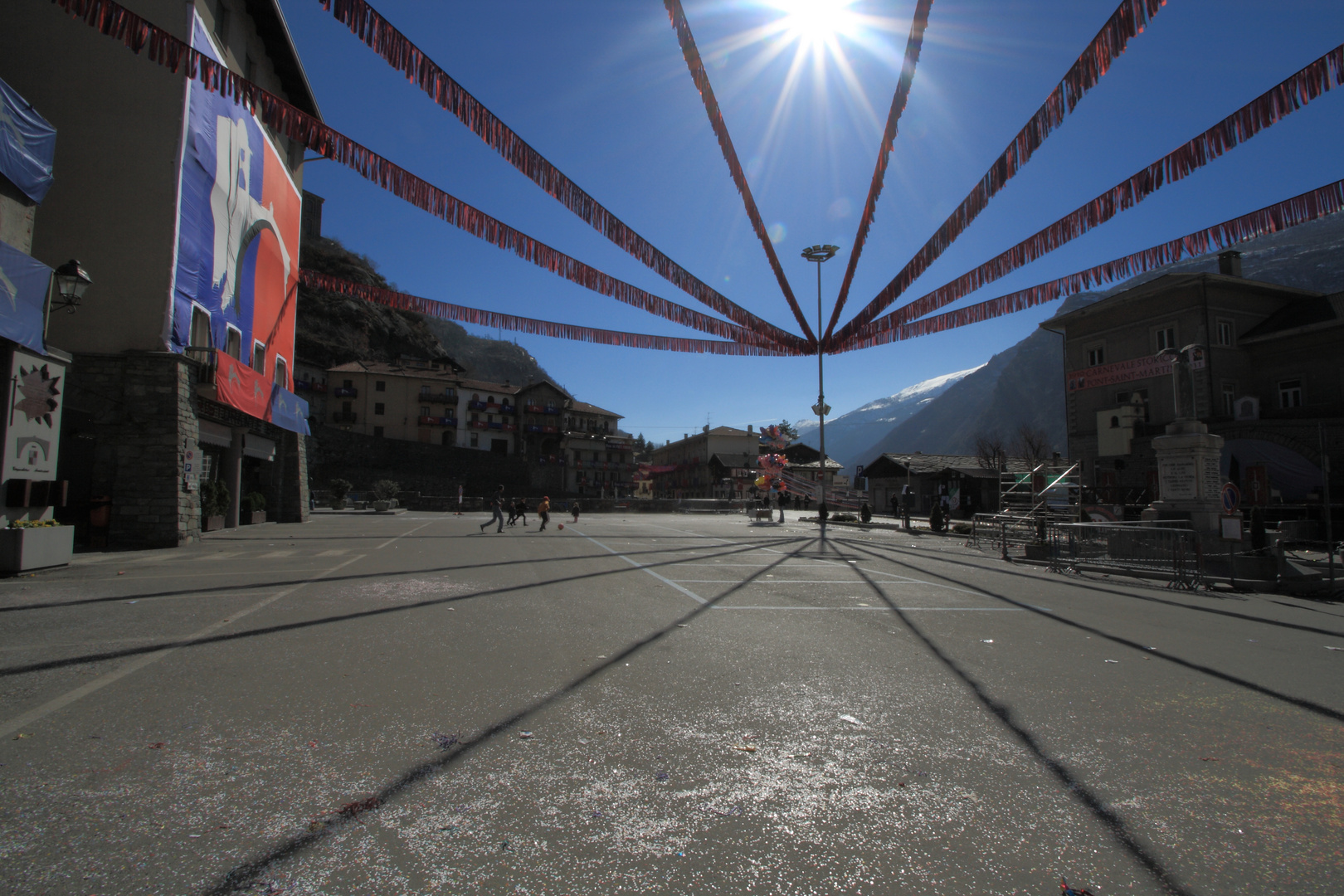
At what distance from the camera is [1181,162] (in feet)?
23.2

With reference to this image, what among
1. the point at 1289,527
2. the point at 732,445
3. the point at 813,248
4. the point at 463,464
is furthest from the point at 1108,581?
the point at 732,445

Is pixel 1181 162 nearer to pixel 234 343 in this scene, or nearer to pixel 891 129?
pixel 891 129

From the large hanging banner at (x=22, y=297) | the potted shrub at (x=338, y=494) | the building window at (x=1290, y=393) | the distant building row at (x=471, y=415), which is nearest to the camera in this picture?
the large hanging banner at (x=22, y=297)

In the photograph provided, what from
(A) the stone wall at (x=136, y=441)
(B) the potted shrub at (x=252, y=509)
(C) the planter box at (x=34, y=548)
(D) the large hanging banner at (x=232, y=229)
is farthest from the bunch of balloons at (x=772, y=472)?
(C) the planter box at (x=34, y=548)

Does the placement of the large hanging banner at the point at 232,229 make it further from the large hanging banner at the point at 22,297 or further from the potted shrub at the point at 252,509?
the potted shrub at the point at 252,509

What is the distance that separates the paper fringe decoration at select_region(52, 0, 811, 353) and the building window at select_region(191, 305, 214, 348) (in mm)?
10320

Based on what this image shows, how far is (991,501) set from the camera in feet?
151

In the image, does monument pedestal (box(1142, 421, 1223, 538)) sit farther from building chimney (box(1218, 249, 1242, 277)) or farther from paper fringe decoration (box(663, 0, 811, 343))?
building chimney (box(1218, 249, 1242, 277))

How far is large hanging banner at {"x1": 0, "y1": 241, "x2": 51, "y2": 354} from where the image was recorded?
10.1 metres

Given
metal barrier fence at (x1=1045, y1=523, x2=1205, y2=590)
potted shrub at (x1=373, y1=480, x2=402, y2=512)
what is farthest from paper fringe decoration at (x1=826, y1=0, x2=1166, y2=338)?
potted shrub at (x1=373, y1=480, x2=402, y2=512)

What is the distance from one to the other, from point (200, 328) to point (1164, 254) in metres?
20.7

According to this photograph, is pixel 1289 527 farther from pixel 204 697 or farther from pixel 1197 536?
pixel 204 697

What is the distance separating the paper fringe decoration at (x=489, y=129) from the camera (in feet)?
18.9

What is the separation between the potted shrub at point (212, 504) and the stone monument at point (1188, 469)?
24.0 metres
